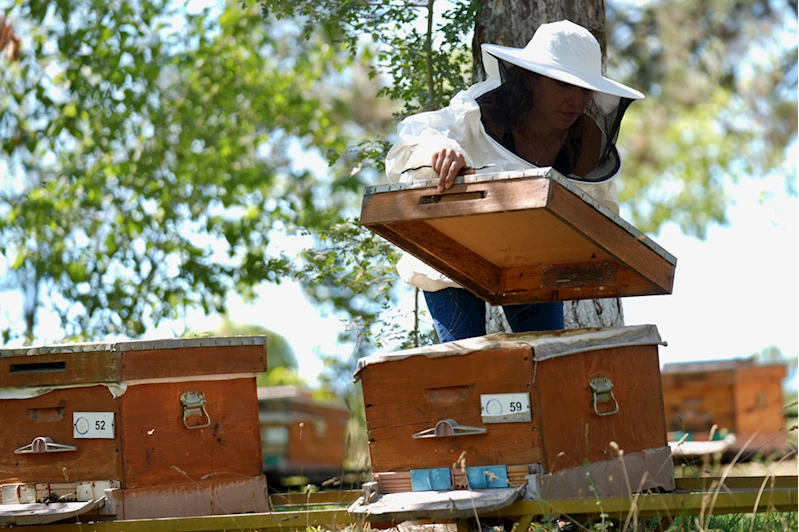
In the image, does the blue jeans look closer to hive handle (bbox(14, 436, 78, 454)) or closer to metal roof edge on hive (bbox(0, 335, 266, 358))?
metal roof edge on hive (bbox(0, 335, 266, 358))

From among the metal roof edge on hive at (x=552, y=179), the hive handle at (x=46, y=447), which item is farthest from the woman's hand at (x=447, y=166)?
the hive handle at (x=46, y=447)

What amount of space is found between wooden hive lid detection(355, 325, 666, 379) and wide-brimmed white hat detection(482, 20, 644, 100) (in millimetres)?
696

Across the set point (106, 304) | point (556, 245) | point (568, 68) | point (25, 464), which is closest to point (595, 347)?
point (556, 245)

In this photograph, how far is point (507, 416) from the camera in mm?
2641

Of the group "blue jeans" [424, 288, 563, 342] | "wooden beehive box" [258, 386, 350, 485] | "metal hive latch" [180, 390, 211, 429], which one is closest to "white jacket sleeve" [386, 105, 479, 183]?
"blue jeans" [424, 288, 563, 342]

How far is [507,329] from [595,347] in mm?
1352

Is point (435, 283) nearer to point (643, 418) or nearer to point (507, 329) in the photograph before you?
point (643, 418)

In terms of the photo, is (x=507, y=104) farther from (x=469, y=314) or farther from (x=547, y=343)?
(x=547, y=343)

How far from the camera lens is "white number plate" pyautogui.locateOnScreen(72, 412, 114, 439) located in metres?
3.05

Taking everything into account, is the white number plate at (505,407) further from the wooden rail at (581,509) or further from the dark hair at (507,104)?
the dark hair at (507,104)

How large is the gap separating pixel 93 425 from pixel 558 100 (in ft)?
5.70

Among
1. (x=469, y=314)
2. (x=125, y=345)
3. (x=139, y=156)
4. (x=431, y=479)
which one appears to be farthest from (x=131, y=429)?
(x=139, y=156)

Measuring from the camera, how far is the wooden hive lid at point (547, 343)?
8.69 ft

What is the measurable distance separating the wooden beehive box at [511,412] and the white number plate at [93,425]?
838 mm
